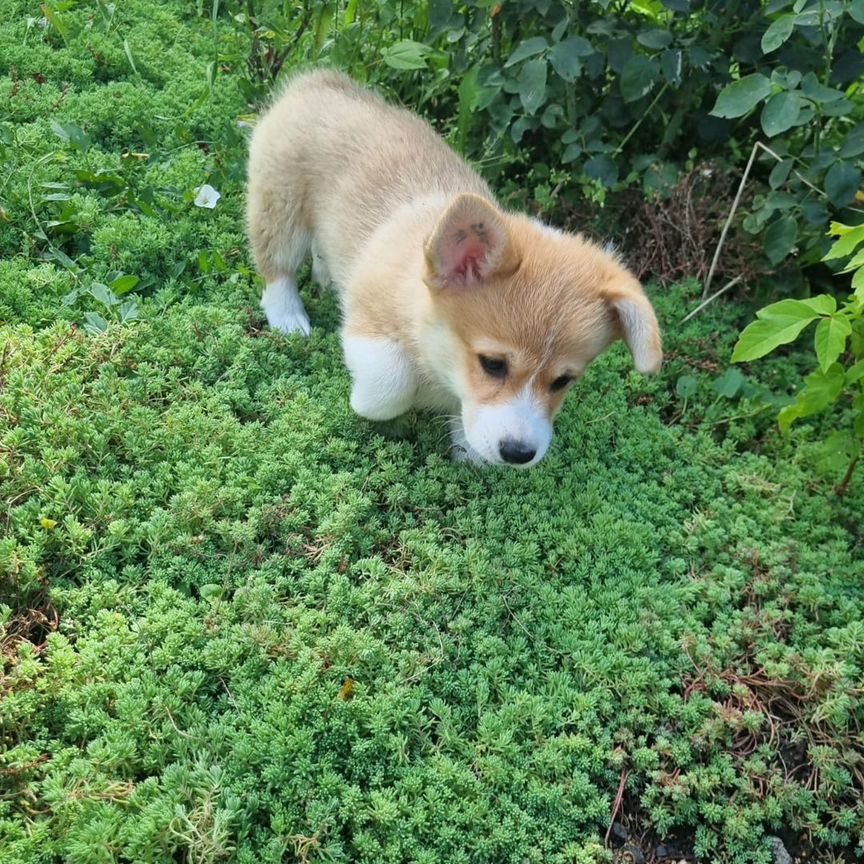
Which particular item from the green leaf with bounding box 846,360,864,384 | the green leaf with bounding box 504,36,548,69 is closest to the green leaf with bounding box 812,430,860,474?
the green leaf with bounding box 846,360,864,384

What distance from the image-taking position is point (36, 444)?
2779 mm

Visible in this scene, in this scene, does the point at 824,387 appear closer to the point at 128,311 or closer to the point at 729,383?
the point at 729,383

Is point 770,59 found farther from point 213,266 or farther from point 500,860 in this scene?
point 500,860

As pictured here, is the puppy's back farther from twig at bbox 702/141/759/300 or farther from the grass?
twig at bbox 702/141/759/300

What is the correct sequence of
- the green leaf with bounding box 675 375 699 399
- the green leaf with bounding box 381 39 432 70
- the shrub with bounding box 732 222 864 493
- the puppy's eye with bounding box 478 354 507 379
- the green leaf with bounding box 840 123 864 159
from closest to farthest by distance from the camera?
the shrub with bounding box 732 222 864 493 → the puppy's eye with bounding box 478 354 507 379 → the green leaf with bounding box 840 123 864 159 → the green leaf with bounding box 675 375 699 399 → the green leaf with bounding box 381 39 432 70

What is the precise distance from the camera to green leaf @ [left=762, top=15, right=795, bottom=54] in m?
3.07

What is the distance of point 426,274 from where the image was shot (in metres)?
2.73

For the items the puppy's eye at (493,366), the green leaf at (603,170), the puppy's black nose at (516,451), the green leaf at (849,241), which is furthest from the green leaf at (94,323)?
the green leaf at (849,241)

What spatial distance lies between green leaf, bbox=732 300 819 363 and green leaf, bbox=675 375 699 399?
76 centimetres

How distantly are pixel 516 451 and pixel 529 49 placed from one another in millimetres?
1902

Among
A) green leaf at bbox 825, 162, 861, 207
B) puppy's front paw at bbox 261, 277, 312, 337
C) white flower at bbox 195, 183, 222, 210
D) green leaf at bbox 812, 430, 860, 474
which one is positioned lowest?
puppy's front paw at bbox 261, 277, 312, 337

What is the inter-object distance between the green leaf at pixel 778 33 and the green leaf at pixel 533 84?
0.88 m

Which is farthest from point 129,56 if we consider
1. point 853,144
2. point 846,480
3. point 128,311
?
point 846,480

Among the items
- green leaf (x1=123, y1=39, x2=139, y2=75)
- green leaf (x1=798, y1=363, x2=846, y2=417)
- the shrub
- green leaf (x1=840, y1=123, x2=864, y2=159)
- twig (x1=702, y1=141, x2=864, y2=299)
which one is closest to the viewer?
the shrub
